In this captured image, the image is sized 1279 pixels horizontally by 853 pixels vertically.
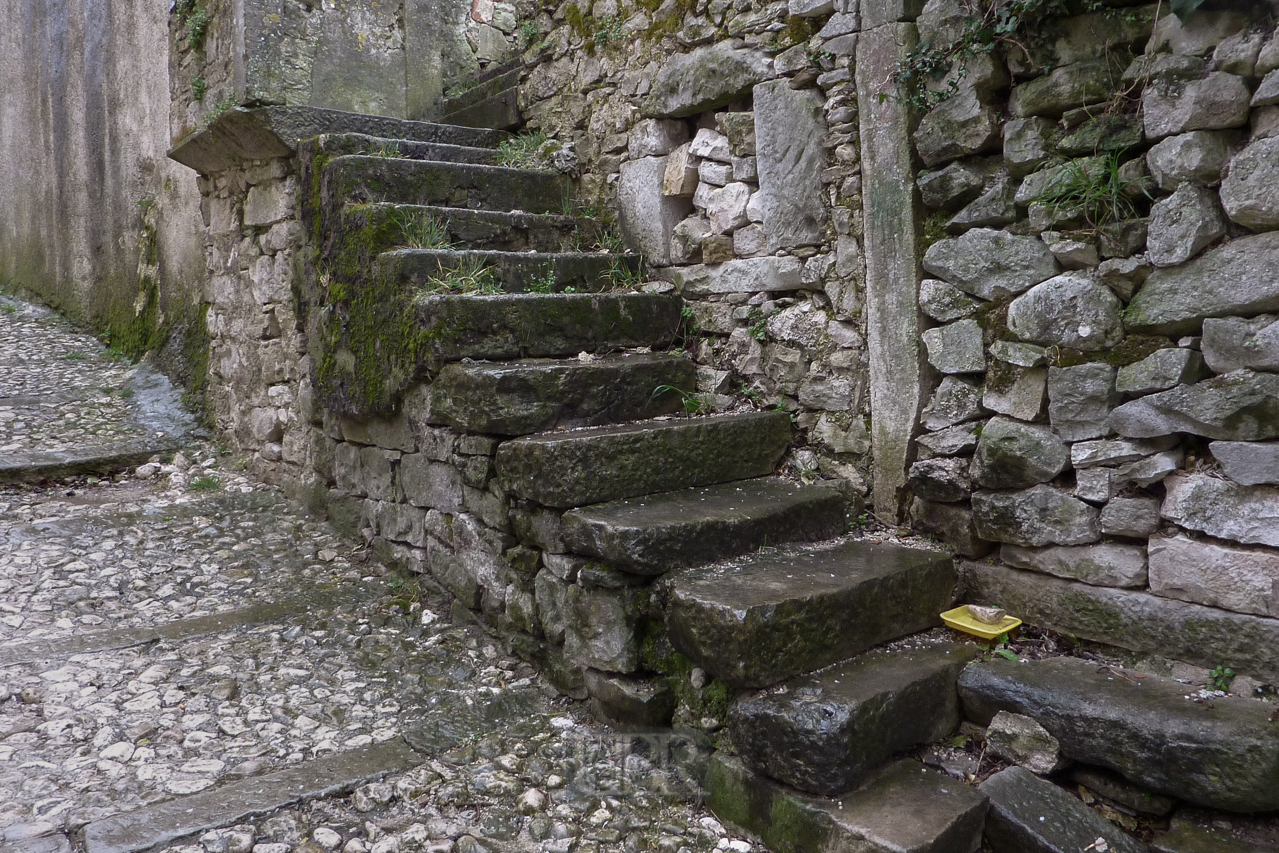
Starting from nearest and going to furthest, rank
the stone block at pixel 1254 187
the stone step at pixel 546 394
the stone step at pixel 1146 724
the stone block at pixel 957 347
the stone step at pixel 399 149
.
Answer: the stone step at pixel 1146 724 → the stone block at pixel 1254 187 → the stone block at pixel 957 347 → the stone step at pixel 546 394 → the stone step at pixel 399 149

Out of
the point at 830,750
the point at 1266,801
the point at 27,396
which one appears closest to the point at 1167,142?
the point at 1266,801

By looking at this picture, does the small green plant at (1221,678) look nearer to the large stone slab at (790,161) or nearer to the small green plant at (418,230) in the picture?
the large stone slab at (790,161)

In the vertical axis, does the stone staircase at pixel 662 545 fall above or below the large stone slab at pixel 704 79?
below

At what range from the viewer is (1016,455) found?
2.48 metres

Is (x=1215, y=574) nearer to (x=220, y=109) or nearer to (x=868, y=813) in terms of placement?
(x=868, y=813)

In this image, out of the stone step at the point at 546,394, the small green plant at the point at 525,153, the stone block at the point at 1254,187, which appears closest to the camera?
the stone block at the point at 1254,187

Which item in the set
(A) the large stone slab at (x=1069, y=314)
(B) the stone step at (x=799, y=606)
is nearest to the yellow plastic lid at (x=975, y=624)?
(B) the stone step at (x=799, y=606)

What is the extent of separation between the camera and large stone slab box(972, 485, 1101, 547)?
2.38 meters

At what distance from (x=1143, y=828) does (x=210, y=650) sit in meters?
2.74

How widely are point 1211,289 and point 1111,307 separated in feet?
0.76

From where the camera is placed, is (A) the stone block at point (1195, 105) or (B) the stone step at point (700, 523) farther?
(B) the stone step at point (700, 523)

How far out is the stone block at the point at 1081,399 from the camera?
2.30 metres

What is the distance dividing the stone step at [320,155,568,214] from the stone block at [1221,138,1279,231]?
9.04 ft

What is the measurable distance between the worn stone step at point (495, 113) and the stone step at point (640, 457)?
2.25 m
